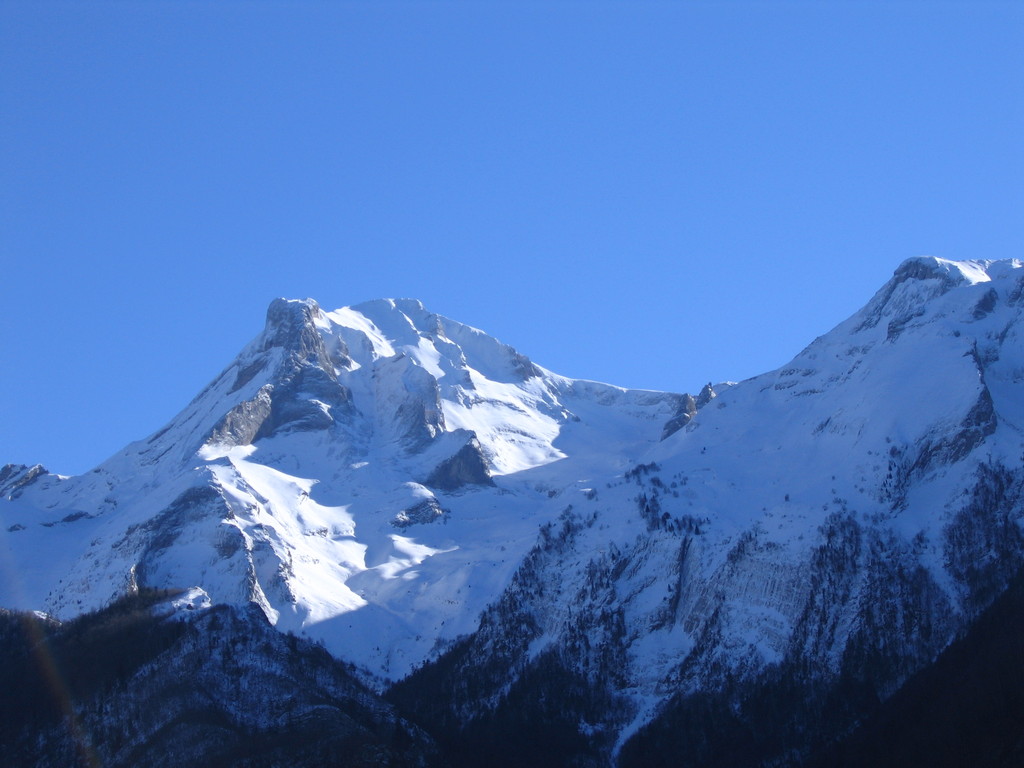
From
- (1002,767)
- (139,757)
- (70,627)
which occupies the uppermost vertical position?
(70,627)

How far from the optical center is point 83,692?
177 m

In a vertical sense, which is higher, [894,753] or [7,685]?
[7,685]

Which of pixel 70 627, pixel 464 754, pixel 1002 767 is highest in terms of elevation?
pixel 70 627

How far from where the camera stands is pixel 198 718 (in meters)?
171

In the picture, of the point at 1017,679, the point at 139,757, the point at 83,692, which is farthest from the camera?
the point at 1017,679

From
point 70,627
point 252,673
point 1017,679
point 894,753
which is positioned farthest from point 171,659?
point 1017,679

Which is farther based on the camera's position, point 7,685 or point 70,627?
point 70,627

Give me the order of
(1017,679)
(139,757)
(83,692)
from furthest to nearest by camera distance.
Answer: (1017,679)
(83,692)
(139,757)

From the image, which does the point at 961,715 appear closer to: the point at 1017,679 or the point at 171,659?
the point at 1017,679

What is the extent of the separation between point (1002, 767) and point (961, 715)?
44.1 ft

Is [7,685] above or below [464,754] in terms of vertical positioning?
above

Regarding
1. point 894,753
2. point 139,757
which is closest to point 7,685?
point 139,757

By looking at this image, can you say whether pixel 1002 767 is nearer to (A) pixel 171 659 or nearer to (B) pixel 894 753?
(B) pixel 894 753

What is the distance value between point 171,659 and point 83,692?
34.0ft
